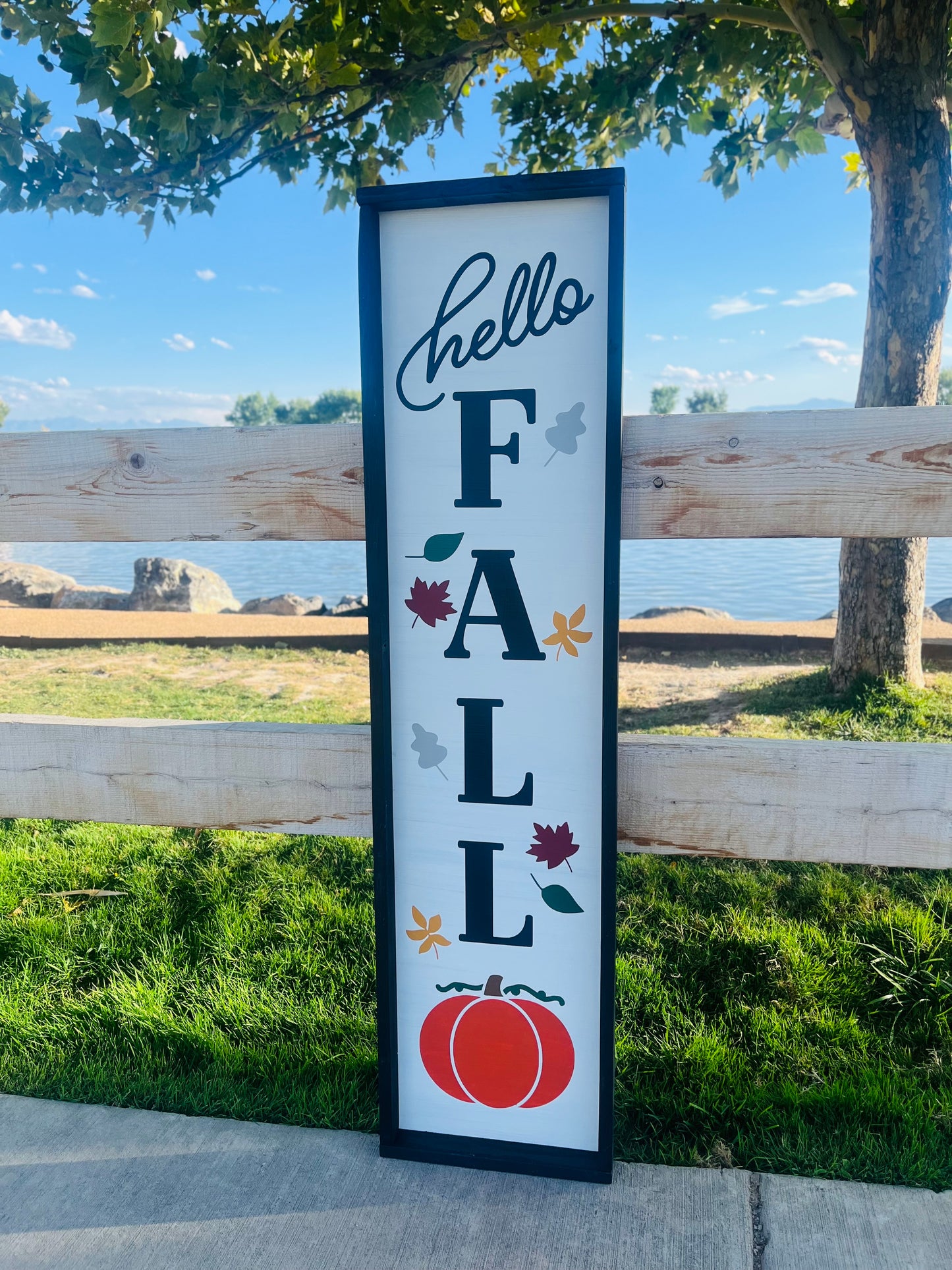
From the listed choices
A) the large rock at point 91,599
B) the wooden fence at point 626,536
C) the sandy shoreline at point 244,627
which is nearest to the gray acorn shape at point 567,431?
the wooden fence at point 626,536

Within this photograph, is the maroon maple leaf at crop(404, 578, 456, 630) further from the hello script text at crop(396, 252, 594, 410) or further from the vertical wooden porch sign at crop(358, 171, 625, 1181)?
the hello script text at crop(396, 252, 594, 410)

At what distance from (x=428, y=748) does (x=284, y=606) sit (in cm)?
1115

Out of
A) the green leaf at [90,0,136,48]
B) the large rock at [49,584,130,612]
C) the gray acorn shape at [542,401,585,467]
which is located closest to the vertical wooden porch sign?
the gray acorn shape at [542,401,585,467]

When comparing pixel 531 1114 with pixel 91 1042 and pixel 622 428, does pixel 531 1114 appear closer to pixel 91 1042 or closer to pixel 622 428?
pixel 91 1042

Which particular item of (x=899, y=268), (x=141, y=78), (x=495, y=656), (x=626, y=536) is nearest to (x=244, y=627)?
(x=141, y=78)

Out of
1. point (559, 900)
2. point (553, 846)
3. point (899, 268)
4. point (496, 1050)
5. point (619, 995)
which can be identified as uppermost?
point (899, 268)

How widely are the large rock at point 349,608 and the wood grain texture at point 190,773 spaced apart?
893 centimetres

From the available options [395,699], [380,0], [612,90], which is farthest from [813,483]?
[612,90]

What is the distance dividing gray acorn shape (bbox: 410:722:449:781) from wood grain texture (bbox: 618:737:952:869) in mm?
397

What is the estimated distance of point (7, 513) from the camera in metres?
2.01

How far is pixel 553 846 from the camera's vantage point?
5.92 ft

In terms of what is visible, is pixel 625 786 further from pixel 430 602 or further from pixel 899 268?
pixel 899 268

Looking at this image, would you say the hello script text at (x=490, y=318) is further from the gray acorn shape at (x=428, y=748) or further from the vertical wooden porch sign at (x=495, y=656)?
the gray acorn shape at (x=428, y=748)

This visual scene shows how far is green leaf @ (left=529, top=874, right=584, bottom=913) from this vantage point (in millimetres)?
1814
